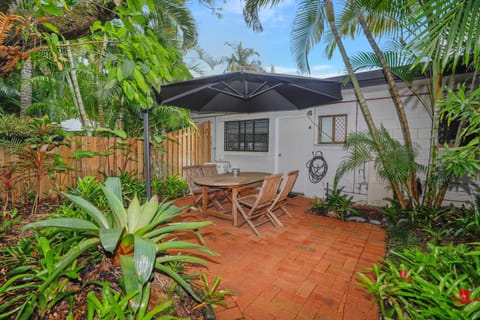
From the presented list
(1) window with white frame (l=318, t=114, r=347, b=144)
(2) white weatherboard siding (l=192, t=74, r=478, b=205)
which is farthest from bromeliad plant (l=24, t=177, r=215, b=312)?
(1) window with white frame (l=318, t=114, r=347, b=144)

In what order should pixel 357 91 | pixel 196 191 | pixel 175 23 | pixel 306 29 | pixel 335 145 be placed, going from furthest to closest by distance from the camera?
pixel 175 23 → pixel 335 145 → pixel 196 191 → pixel 306 29 → pixel 357 91

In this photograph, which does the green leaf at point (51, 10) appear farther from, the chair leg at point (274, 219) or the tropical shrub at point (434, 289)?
the chair leg at point (274, 219)

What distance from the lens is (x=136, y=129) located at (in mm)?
5781

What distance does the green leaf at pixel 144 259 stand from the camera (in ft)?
3.67

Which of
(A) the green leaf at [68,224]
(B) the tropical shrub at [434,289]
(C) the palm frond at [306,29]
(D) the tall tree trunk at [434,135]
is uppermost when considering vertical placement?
(C) the palm frond at [306,29]

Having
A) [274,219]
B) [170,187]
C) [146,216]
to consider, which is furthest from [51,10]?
[170,187]

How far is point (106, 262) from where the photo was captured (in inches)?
60.6

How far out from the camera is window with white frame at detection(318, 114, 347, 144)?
551cm

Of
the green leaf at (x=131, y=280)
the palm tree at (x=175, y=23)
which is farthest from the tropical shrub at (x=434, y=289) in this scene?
the palm tree at (x=175, y=23)

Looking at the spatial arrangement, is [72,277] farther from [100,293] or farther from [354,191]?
[354,191]

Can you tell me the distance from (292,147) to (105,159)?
4.70 meters

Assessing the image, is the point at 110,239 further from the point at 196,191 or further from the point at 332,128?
the point at 332,128

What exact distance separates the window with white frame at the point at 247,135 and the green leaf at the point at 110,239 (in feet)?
19.5

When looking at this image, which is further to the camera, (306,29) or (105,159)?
(105,159)
